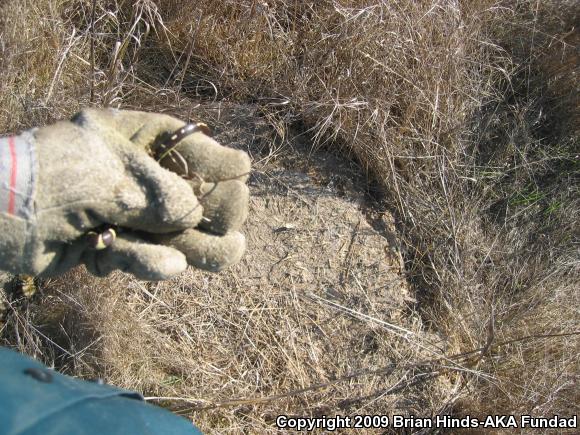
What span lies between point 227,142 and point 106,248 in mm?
1614

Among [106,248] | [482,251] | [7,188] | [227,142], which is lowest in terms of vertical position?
[482,251]

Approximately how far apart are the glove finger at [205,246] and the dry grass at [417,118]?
128 centimetres

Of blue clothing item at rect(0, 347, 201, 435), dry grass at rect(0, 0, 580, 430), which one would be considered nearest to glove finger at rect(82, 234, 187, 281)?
blue clothing item at rect(0, 347, 201, 435)

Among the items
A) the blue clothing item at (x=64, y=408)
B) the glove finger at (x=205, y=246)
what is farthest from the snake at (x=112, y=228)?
the blue clothing item at (x=64, y=408)

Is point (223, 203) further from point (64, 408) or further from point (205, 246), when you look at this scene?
point (64, 408)

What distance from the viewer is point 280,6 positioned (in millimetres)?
2996

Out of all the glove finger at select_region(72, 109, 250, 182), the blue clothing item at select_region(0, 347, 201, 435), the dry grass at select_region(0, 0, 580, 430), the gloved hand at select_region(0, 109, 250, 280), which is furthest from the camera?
the dry grass at select_region(0, 0, 580, 430)

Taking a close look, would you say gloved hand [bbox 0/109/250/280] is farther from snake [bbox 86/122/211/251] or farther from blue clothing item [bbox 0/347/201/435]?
blue clothing item [bbox 0/347/201/435]

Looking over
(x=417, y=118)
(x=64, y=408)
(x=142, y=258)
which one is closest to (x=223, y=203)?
(x=142, y=258)

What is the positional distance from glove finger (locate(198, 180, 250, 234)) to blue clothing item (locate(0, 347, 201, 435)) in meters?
0.45

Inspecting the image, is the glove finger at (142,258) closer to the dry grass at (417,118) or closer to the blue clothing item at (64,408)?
the blue clothing item at (64,408)

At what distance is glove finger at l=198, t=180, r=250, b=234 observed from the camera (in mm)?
1367

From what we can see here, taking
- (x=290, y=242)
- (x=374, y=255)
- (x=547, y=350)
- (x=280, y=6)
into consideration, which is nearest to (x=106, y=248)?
(x=290, y=242)

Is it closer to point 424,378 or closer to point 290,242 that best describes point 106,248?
point 290,242
